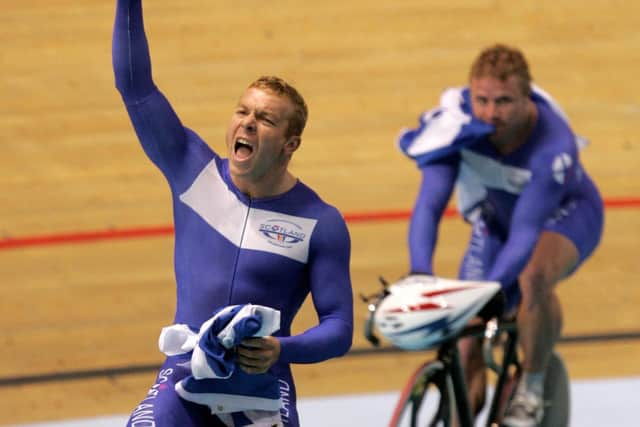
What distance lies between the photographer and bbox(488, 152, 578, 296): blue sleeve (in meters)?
A: 5.07

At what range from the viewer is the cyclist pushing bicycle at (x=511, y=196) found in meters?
5.22

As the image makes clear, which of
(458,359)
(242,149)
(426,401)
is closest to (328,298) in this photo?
(242,149)

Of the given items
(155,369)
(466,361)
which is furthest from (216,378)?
(155,369)

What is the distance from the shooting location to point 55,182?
7812 mm

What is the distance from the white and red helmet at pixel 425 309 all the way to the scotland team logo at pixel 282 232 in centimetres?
97

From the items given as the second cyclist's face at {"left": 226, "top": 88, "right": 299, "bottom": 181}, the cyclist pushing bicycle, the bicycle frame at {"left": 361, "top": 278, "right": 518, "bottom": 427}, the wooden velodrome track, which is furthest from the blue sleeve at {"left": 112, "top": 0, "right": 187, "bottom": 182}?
the wooden velodrome track

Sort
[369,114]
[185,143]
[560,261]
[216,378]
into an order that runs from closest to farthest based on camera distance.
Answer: [216,378] < [185,143] < [560,261] < [369,114]

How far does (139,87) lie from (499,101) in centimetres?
190

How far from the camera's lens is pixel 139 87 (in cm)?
382

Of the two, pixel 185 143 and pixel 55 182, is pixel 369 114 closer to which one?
pixel 55 182

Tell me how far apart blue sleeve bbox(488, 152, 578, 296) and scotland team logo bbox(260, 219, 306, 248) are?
4.42ft

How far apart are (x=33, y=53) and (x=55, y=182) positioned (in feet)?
3.96

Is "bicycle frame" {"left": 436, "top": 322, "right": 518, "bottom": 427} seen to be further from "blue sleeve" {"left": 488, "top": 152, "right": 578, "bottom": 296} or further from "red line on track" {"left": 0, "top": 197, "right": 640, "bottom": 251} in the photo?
"red line on track" {"left": 0, "top": 197, "right": 640, "bottom": 251}

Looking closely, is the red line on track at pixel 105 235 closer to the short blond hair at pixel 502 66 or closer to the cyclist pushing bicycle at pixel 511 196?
the cyclist pushing bicycle at pixel 511 196
